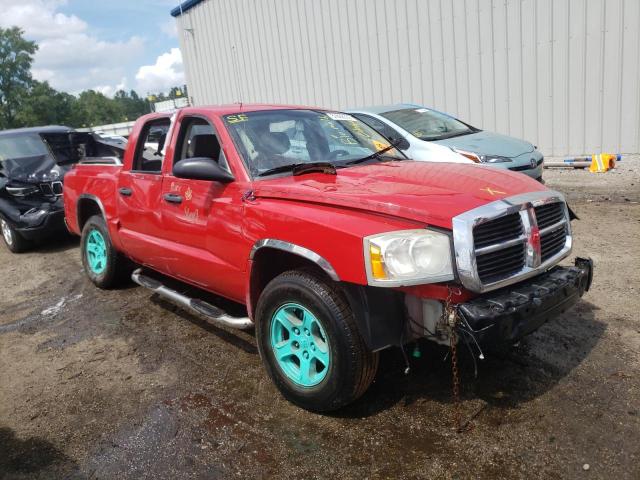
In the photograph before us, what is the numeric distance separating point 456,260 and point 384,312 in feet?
1.57

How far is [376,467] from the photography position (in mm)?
2652

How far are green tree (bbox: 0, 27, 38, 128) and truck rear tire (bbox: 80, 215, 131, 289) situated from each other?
71889mm

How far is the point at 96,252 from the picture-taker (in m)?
5.70

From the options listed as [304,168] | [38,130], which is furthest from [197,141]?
[38,130]

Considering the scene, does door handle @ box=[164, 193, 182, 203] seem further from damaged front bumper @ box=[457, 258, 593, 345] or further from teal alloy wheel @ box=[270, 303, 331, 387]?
damaged front bumper @ box=[457, 258, 593, 345]

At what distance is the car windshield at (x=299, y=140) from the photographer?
3.69 m

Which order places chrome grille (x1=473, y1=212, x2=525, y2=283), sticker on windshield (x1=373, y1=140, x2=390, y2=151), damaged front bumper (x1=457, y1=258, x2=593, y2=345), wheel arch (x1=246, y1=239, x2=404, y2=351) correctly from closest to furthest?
damaged front bumper (x1=457, y1=258, x2=593, y2=345), chrome grille (x1=473, y1=212, x2=525, y2=283), wheel arch (x1=246, y1=239, x2=404, y2=351), sticker on windshield (x1=373, y1=140, x2=390, y2=151)

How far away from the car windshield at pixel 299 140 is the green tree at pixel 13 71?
244 feet

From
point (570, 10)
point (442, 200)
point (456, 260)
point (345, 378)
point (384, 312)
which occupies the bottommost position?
point (345, 378)

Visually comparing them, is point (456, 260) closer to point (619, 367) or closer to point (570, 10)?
point (619, 367)

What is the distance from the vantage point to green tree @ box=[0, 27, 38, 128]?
220ft

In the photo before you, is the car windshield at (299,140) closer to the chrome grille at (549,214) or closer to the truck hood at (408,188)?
the truck hood at (408,188)

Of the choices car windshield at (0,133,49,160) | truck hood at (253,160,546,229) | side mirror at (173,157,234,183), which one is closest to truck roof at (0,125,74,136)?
car windshield at (0,133,49,160)

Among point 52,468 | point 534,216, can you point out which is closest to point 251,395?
point 52,468
